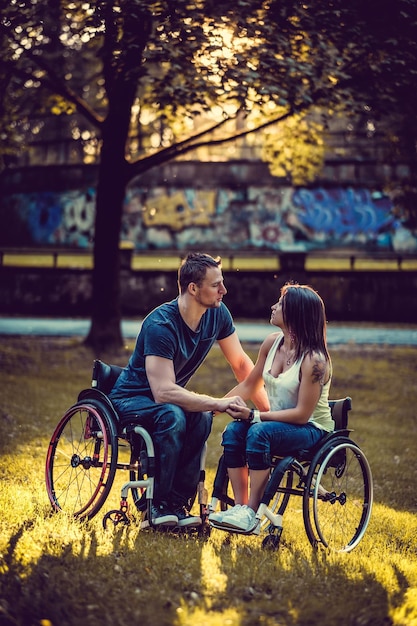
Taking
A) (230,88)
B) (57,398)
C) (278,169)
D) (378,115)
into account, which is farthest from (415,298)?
(57,398)

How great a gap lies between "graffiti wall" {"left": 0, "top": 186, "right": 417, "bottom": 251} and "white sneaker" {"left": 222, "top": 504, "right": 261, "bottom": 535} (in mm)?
27832

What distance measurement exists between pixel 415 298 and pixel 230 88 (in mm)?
12159

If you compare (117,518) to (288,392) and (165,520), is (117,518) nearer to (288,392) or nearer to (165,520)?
(165,520)

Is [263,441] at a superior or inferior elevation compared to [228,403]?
inferior

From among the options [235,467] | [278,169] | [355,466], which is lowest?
[355,466]

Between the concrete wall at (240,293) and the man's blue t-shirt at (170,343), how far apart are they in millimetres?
16696

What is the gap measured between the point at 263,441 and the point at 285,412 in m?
0.25

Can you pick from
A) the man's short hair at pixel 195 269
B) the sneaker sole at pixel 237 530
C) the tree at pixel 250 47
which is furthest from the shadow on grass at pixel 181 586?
the tree at pixel 250 47

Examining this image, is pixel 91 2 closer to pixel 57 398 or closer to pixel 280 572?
pixel 57 398

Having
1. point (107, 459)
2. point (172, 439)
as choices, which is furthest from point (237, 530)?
point (107, 459)

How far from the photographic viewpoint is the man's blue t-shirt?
538cm

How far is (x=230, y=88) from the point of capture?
12.2m

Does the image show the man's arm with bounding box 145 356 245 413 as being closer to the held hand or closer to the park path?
the held hand

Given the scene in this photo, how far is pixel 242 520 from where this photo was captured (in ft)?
16.3
